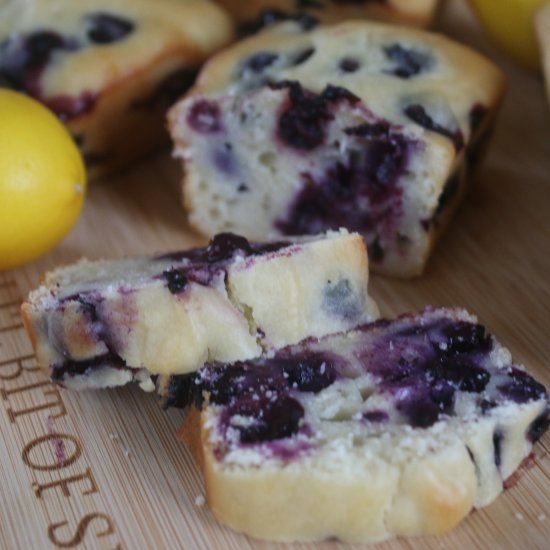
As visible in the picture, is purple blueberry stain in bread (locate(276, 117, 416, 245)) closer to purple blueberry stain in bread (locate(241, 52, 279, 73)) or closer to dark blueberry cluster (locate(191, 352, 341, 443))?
purple blueberry stain in bread (locate(241, 52, 279, 73))

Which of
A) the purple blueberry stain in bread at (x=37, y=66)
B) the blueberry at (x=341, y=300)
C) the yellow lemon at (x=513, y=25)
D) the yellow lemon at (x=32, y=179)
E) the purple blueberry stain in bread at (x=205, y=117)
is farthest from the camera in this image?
the yellow lemon at (x=513, y=25)

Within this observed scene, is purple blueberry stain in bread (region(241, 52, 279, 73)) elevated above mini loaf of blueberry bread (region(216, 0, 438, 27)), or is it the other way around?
purple blueberry stain in bread (region(241, 52, 279, 73))

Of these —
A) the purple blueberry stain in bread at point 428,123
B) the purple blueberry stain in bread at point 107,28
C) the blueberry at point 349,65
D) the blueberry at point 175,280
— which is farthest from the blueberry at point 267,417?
the purple blueberry stain in bread at point 107,28

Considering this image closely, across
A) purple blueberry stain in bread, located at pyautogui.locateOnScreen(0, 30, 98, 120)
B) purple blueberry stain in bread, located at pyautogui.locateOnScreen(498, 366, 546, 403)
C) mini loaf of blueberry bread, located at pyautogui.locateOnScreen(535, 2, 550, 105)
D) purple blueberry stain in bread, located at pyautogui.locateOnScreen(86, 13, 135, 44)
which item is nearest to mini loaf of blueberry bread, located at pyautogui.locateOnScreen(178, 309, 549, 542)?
purple blueberry stain in bread, located at pyautogui.locateOnScreen(498, 366, 546, 403)

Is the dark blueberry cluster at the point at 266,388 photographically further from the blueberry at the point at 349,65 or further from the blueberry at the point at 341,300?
the blueberry at the point at 349,65

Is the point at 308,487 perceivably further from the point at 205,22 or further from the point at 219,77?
the point at 205,22

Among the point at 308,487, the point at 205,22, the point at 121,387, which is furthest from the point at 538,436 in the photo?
the point at 205,22

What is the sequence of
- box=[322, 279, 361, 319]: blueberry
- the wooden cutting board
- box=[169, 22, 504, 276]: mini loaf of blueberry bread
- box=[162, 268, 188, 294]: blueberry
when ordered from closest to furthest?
the wooden cutting board → box=[162, 268, 188, 294]: blueberry → box=[322, 279, 361, 319]: blueberry → box=[169, 22, 504, 276]: mini loaf of blueberry bread
